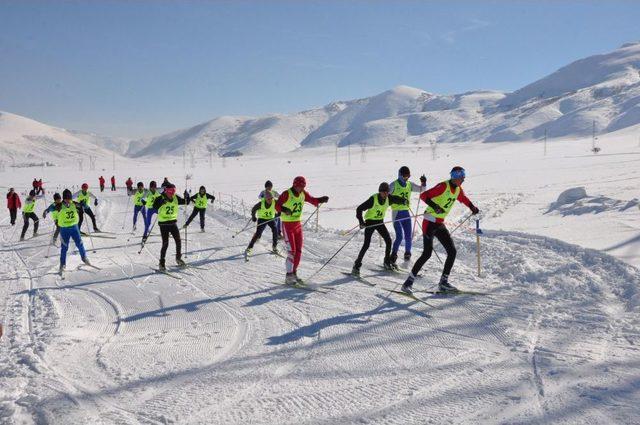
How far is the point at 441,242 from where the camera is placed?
24.7 ft

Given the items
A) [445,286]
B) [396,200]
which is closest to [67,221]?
[396,200]

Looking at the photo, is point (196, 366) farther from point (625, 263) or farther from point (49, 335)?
point (625, 263)

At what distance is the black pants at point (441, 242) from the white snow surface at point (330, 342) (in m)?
0.48

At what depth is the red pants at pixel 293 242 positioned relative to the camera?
8.39 meters

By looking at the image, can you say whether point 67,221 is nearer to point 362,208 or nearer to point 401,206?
point 362,208

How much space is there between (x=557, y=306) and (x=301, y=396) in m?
4.15

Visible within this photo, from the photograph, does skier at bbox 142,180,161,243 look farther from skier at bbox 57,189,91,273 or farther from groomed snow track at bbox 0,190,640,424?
groomed snow track at bbox 0,190,640,424

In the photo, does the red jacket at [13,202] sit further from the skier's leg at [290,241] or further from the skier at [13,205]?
the skier's leg at [290,241]

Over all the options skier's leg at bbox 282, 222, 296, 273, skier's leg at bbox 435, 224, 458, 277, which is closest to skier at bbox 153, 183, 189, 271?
skier's leg at bbox 282, 222, 296, 273

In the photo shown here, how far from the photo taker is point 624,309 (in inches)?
254

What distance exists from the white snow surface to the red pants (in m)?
0.48

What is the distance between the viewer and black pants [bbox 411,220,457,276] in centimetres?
742

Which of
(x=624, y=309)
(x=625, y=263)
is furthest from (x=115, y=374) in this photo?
(x=625, y=263)

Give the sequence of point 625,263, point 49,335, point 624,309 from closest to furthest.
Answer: point 49,335 < point 624,309 < point 625,263
